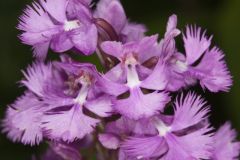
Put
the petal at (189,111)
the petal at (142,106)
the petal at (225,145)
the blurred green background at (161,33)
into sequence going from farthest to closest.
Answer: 1. the blurred green background at (161,33)
2. the petal at (225,145)
3. the petal at (189,111)
4. the petal at (142,106)

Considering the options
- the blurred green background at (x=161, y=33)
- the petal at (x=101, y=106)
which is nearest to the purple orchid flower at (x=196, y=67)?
the petal at (x=101, y=106)

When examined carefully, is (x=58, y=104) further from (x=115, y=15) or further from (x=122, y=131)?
(x=115, y=15)

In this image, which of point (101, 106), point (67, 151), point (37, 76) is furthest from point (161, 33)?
point (101, 106)

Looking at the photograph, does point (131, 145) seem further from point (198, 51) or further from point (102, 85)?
point (198, 51)

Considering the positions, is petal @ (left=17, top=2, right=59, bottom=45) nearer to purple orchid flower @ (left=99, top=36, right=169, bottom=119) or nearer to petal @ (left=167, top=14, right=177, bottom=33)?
purple orchid flower @ (left=99, top=36, right=169, bottom=119)

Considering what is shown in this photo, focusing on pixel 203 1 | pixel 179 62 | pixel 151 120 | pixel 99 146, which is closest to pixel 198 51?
pixel 179 62

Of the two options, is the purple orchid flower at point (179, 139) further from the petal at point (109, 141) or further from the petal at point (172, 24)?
the petal at point (172, 24)
